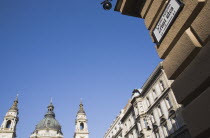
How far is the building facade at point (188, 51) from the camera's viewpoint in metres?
3.25

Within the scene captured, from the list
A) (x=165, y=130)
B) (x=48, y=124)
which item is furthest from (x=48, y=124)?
(x=165, y=130)

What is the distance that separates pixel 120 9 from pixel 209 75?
364 centimetres

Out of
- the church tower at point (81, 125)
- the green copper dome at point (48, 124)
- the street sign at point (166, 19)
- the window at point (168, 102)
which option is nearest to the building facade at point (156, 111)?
the window at point (168, 102)

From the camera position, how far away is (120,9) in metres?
5.89

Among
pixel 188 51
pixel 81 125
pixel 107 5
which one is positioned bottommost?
pixel 188 51

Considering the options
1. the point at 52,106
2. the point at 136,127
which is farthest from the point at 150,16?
the point at 52,106

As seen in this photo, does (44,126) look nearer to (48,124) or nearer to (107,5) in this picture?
(48,124)

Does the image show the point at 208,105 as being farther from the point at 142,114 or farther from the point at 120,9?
the point at 142,114

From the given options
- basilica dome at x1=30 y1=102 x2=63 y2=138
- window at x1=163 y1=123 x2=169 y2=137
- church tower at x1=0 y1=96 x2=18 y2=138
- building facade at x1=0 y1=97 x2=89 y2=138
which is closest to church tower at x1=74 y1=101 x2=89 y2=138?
building facade at x1=0 y1=97 x2=89 y2=138

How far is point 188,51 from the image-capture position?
3.69 metres

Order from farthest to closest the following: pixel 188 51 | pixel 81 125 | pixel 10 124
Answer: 1. pixel 81 125
2. pixel 10 124
3. pixel 188 51

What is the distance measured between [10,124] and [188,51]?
69693 mm

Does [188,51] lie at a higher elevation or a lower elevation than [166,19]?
lower

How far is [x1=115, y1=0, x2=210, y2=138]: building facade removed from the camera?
3.25 meters
